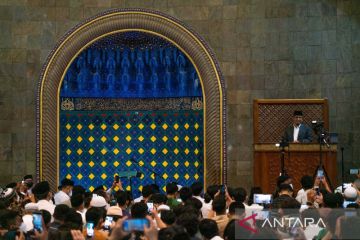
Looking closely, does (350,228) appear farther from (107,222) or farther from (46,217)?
(46,217)

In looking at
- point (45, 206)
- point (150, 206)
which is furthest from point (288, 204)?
point (45, 206)

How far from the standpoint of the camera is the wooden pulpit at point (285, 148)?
15.5m

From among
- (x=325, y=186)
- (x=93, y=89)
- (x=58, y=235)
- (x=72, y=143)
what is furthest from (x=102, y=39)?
(x=58, y=235)

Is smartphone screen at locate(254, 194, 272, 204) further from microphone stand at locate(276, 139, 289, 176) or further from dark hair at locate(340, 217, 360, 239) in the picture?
microphone stand at locate(276, 139, 289, 176)

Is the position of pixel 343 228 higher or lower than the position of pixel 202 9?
lower

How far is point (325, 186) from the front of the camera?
13.4 m

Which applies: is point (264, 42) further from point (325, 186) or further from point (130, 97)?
point (325, 186)

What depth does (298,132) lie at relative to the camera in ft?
53.0

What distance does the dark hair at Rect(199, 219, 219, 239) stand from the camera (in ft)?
24.9

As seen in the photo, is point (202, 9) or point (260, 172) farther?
point (202, 9)

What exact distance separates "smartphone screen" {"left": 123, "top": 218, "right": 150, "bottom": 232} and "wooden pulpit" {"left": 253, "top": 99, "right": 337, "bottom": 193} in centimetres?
785

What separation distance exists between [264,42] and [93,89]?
12.3ft

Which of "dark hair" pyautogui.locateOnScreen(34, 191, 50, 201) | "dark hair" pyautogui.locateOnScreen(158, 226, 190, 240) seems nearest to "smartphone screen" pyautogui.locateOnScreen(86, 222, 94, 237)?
"dark hair" pyautogui.locateOnScreen(158, 226, 190, 240)

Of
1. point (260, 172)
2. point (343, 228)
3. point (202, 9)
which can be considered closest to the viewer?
point (343, 228)
